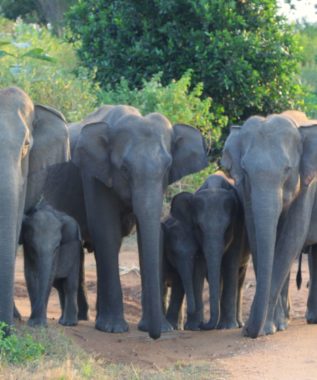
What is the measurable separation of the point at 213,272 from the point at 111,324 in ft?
3.27

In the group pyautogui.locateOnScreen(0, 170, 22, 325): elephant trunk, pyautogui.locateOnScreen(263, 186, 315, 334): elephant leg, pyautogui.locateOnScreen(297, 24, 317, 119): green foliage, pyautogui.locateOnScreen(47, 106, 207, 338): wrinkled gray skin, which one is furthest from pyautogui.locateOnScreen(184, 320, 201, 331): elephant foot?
pyautogui.locateOnScreen(297, 24, 317, 119): green foliage

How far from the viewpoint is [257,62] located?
639 inches

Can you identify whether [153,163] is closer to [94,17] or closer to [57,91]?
[57,91]

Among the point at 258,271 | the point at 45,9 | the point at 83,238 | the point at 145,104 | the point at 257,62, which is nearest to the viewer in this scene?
the point at 258,271

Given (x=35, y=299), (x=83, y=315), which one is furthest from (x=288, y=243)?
(x=83, y=315)

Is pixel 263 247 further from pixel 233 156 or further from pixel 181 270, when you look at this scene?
pixel 181 270

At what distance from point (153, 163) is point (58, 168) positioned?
1.52 meters

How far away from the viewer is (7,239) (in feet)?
26.4

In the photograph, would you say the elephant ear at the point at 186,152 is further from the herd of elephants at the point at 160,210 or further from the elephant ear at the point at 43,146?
the elephant ear at the point at 43,146

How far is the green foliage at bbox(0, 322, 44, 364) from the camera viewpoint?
8.05 metres

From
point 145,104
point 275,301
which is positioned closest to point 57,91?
point 145,104

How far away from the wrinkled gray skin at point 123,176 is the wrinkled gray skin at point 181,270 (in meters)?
0.42

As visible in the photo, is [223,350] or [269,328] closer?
[223,350]

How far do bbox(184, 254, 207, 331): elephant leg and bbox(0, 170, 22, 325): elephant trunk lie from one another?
2.95 meters
